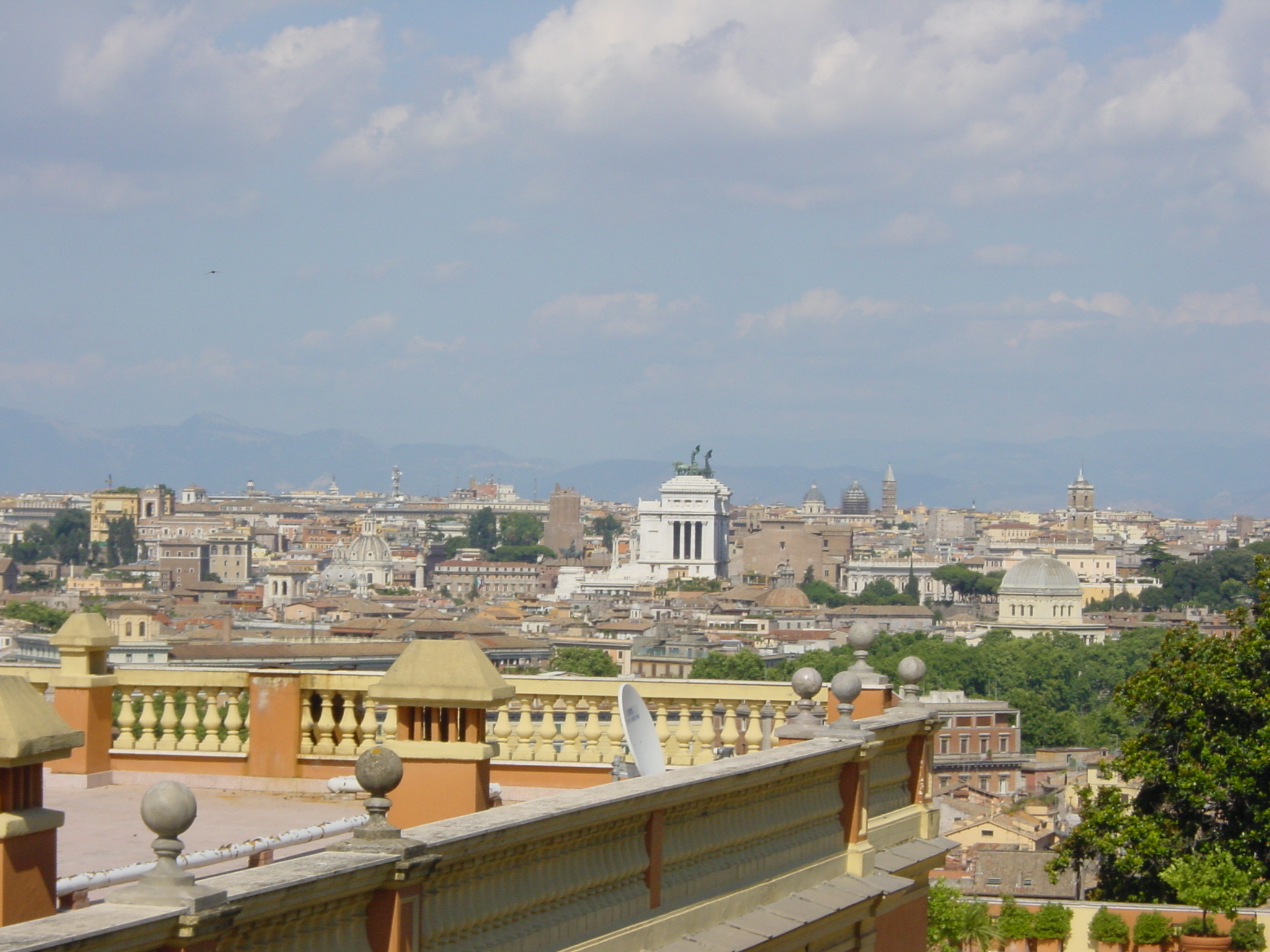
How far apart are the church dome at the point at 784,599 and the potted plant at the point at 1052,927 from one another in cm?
11764

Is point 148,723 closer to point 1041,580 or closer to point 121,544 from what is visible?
point 1041,580

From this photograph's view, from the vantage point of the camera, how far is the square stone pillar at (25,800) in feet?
17.4

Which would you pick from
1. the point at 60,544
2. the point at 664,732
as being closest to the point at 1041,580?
the point at 60,544

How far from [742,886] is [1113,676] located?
92.7 meters

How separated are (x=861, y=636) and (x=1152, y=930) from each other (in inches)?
359

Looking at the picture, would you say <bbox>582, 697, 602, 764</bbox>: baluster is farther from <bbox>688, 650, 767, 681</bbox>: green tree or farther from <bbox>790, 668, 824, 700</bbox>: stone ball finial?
<bbox>688, 650, 767, 681</bbox>: green tree

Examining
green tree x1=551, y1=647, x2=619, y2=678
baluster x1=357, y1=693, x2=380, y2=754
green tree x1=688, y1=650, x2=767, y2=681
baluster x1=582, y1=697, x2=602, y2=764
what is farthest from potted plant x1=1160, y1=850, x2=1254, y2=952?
Answer: green tree x1=551, y1=647, x2=619, y2=678

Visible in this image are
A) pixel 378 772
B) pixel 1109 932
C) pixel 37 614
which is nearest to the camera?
pixel 378 772

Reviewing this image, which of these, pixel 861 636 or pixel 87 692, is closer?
pixel 861 636

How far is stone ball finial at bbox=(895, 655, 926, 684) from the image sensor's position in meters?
10.5

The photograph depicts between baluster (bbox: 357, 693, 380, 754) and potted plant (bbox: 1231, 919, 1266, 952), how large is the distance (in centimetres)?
956

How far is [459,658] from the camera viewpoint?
750 cm

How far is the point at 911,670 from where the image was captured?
10594 millimetres

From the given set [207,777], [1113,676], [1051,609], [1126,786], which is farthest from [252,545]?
[207,777]
